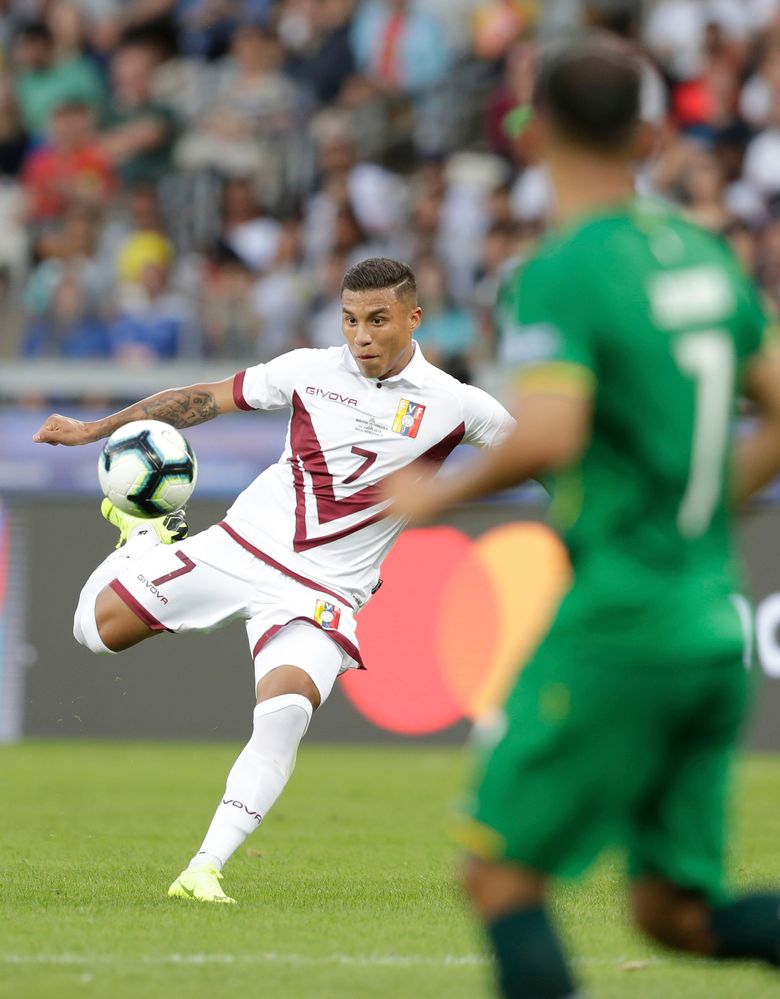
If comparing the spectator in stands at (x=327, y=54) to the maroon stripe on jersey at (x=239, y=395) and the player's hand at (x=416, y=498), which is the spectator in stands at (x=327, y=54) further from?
the player's hand at (x=416, y=498)

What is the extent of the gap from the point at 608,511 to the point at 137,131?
14488 millimetres

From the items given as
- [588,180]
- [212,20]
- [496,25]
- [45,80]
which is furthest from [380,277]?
[212,20]

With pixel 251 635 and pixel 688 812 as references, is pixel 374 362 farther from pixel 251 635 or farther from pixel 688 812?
pixel 688 812

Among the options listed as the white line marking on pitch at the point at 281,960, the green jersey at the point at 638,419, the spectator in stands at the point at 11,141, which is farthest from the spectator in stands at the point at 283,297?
the green jersey at the point at 638,419

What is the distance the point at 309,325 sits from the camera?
15.1m

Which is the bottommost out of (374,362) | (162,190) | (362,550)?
(362,550)

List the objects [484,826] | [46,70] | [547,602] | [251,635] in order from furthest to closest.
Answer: [46,70] → [547,602] → [251,635] → [484,826]

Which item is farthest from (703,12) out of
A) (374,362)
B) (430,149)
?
(374,362)

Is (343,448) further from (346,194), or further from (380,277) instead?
(346,194)

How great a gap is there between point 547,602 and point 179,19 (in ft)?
30.0

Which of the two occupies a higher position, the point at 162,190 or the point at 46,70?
the point at 46,70

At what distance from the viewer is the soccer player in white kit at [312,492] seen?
713 centimetres

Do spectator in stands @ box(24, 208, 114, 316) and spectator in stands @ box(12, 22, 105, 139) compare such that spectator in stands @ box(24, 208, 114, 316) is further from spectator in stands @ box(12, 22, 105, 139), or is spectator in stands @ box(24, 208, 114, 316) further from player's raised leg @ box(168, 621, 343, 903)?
player's raised leg @ box(168, 621, 343, 903)

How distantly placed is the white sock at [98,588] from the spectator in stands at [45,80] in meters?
11.2
